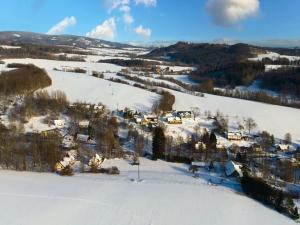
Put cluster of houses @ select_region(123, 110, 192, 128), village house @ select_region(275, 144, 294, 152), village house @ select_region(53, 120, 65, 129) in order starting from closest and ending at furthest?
village house @ select_region(275, 144, 294, 152) → village house @ select_region(53, 120, 65, 129) → cluster of houses @ select_region(123, 110, 192, 128)

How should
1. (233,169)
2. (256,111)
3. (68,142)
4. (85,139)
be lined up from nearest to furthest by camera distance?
1. (233,169)
2. (68,142)
3. (85,139)
4. (256,111)

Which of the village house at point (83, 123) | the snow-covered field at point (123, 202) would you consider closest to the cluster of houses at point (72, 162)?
the snow-covered field at point (123, 202)

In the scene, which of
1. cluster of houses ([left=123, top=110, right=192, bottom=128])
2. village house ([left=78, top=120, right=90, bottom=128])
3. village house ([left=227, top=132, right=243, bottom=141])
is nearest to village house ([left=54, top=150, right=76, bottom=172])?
village house ([left=78, top=120, right=90, bottom=128])

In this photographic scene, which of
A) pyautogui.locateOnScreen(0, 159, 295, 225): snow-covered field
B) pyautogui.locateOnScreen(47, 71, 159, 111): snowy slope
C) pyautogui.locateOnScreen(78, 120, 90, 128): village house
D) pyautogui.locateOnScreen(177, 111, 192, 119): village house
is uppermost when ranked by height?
pyautogui.locateOnScreen(47, 71, 159, 111): snowy slope

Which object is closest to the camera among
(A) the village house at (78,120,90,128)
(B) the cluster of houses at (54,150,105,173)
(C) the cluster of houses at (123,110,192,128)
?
(B) the cluster of houses at (54,150,105,173)

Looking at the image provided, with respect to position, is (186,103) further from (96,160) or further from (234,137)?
(96,160)

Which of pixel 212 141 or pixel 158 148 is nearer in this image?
pixel 158 148

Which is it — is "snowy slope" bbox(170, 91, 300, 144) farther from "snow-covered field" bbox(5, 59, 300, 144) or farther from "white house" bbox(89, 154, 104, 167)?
"white house" bbox(89, 154, 104, 167)

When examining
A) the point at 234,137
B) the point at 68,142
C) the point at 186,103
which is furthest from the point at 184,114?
the point at 68,142

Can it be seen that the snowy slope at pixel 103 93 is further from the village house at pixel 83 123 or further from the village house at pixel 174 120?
the village house at pixel 83 123
